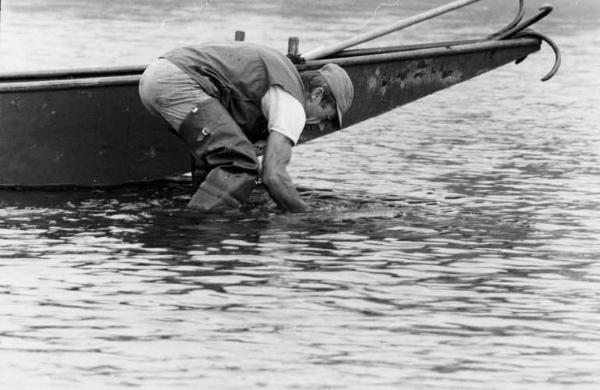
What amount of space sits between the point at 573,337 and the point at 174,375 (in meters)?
2.04

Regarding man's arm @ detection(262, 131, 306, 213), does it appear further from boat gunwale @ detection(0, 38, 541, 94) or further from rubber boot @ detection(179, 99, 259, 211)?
boat gunwale @ detection(0, 38, 541, 94)

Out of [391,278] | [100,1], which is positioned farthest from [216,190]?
[100,1]

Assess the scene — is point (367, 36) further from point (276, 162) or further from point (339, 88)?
point (276, 162)

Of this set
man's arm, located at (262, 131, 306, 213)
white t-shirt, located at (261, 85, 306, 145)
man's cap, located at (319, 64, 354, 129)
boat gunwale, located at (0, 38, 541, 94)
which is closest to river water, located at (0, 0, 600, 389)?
man's arm, located at (262, 131, 306, 213)

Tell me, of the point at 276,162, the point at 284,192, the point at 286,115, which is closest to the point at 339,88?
the point at 286,115

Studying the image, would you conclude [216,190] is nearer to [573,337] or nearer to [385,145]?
[573,337]

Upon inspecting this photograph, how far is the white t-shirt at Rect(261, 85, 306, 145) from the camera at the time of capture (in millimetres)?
10375

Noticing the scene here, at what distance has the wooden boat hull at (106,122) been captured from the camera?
1141 centimetres

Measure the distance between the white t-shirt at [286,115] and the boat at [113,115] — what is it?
1.59 feet

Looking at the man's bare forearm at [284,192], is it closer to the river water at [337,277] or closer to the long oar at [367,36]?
the river water at [337,277]

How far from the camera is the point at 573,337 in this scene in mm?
7758

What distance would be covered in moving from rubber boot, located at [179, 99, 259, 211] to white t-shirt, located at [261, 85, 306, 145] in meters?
0.35

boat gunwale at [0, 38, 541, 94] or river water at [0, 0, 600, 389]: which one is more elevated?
boat gunwale at [0, 38, 541, 94]

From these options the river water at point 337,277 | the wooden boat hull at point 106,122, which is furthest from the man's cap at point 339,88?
the river water at point 337,277
